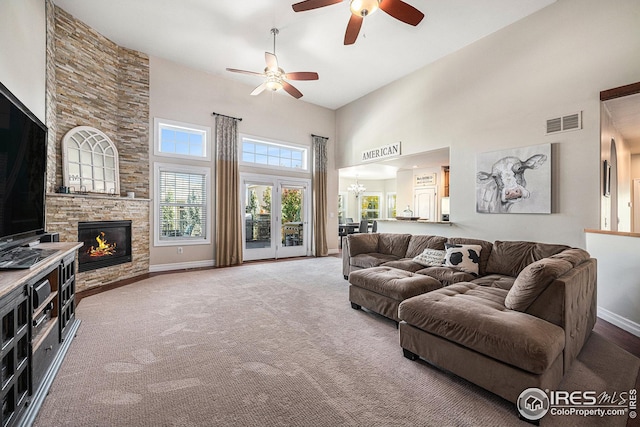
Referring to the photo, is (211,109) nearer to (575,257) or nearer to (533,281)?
(533,281)

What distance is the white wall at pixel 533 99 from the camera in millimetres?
3414

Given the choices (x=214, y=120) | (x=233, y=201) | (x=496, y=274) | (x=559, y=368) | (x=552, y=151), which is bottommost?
(x=559, y=368)

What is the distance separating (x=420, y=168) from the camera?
820 centimetres

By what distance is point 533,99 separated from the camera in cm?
402

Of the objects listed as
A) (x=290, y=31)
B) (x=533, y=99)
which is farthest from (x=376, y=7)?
(x=533, y=99)

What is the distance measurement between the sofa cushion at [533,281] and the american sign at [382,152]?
4354 mm

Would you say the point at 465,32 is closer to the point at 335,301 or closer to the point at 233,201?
the point at 335,301

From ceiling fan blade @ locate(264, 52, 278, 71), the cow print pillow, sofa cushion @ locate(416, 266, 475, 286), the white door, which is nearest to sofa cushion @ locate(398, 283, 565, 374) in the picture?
sofa cushion @ locate(416, 266, 475, 286)

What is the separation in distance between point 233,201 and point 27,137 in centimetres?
390

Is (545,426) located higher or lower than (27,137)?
lower

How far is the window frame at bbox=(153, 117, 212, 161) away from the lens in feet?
17.4

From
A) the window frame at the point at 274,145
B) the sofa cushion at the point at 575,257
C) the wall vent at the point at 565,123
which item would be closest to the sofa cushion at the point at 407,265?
the sofa cushion at the point at 575,257

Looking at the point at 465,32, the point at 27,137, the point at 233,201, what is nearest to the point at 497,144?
the point at 465,32

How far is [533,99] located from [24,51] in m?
6.31
